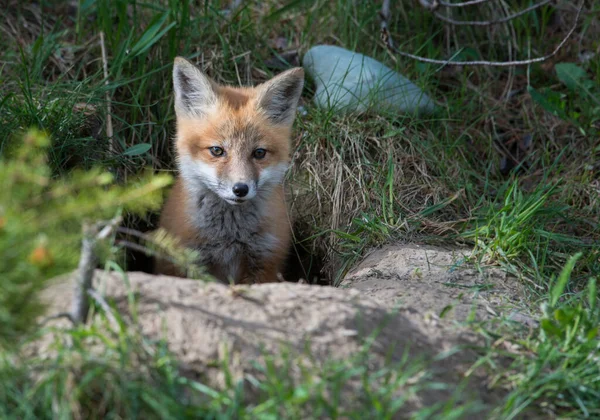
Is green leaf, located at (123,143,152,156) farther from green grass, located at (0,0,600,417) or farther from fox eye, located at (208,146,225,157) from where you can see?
fox eye, located at (208,146,225,157)

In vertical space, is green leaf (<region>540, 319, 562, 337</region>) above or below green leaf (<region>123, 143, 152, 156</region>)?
above

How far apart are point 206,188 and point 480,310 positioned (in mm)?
1852

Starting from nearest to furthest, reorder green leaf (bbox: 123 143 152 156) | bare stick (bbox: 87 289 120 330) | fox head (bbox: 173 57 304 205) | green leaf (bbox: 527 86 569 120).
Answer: bare stick (bbox: 87 289 120 330), fox head (bbox: 173 57 304 205), green leaf (bbox: 123 143 152 156), green leaf (bbox: 527 86 569 120)

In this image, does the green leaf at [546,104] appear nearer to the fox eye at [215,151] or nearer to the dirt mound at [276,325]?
the fox eye at [215,151]

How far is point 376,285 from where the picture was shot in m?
3.45

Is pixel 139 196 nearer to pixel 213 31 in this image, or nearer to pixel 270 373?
pixel 270 373

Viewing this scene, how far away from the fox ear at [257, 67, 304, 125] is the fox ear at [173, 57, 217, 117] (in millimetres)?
301

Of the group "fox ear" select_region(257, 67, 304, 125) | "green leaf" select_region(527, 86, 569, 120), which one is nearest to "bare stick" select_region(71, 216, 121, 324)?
"fox ear" select_region(257, 67, 304, 125)

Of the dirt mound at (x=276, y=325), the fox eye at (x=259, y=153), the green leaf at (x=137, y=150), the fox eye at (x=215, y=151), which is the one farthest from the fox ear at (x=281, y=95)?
the dirt mound at (x=276, y=325)

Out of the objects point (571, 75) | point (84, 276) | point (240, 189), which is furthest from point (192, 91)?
point (571, 75)

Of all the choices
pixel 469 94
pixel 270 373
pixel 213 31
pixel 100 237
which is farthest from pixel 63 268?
pixel 469 94

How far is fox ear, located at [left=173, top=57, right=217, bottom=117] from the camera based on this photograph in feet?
13.5

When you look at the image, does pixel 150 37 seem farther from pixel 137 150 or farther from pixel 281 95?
pixel 281 95

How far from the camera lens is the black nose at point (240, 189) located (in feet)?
12.5
